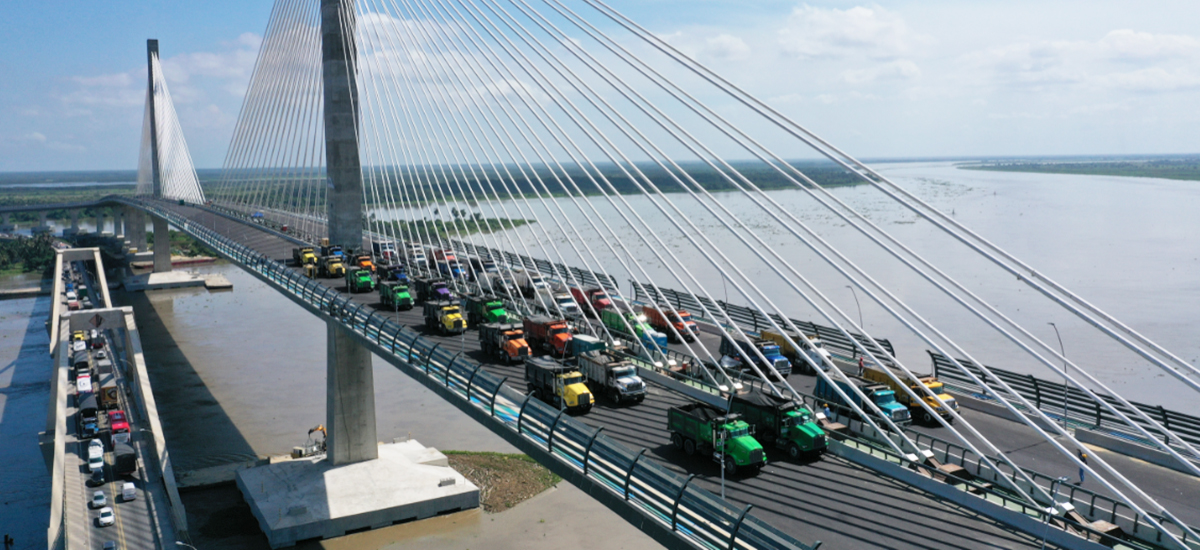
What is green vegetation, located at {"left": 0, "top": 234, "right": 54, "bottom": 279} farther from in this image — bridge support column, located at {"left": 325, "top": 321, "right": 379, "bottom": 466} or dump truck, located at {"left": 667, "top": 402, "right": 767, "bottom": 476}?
dump truck, located at {"left": 667, "top": 402, "right": 767, "bottom": 476}

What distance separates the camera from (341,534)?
25.5 metres

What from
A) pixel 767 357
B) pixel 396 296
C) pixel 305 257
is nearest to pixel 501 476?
pixel 396 296

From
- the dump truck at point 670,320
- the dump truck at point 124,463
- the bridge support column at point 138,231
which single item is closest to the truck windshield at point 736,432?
the dump truck at point 670,320


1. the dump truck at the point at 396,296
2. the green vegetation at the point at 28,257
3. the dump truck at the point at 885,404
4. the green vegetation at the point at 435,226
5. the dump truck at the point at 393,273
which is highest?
the green vegetation at the point at 435,226

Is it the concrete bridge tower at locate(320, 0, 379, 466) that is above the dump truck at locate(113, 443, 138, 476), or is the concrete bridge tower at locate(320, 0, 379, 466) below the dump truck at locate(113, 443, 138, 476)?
above

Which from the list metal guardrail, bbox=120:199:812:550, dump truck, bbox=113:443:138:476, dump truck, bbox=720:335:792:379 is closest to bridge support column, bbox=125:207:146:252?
dump truck, bbox=113:443:138:476

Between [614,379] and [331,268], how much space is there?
2266 centimetres

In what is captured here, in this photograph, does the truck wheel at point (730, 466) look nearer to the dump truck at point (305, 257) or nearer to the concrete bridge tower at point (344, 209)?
the concrete bridge tower at point (344, 209)

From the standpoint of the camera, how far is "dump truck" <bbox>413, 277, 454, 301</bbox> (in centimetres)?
2919

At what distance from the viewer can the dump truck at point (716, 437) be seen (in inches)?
570

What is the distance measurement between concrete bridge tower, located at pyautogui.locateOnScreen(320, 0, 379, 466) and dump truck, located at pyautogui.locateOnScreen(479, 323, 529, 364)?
290 inches

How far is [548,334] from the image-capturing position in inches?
923

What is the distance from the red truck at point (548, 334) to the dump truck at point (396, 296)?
6.68m

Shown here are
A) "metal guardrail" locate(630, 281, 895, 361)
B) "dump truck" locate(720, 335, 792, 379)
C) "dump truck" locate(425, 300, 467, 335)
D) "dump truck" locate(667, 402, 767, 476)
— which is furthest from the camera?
"metal guardrail" locate(630, 281, 895, 361)
